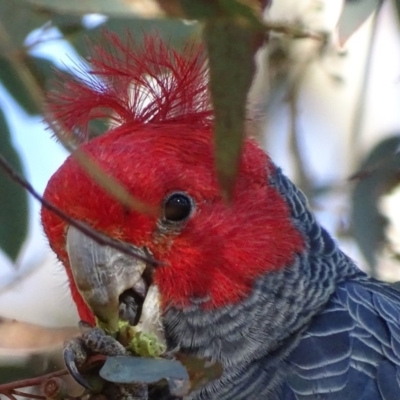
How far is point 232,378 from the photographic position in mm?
1214

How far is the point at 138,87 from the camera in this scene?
131cm

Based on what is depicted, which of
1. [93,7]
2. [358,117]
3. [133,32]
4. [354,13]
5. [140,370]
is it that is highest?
[358,117]

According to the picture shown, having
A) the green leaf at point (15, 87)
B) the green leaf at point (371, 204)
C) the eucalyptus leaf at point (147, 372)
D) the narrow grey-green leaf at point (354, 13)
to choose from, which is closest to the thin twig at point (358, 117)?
the green leaf at point (371, 204)

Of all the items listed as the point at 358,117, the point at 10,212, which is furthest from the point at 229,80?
the point at 358,117

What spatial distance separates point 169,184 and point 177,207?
43 mm

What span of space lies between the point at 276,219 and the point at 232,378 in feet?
0.94

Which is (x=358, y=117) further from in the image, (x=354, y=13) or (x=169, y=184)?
(x=169, y=184)

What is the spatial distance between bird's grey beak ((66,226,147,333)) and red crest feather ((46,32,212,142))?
9.9 inches

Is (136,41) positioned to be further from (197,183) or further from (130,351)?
(130,351)

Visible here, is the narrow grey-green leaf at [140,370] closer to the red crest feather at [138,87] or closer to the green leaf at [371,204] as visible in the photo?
the red crest feather at [138,87]

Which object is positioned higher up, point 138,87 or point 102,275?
point 138,87

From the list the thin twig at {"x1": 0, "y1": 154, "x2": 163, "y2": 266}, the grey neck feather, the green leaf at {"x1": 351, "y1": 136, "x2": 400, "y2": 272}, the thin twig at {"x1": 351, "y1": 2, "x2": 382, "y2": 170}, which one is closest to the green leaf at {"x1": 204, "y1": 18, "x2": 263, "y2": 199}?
the thin twig at {"x1": 0, "y1": 154, "x2": 163, "y2": 266}

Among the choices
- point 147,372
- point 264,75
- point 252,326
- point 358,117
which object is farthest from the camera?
point 358,117

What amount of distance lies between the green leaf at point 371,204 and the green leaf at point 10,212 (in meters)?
0.68
